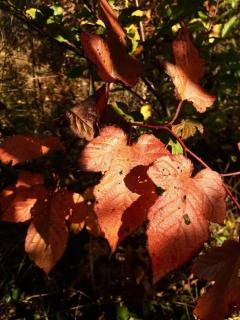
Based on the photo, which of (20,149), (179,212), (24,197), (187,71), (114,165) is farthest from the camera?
(24,197)

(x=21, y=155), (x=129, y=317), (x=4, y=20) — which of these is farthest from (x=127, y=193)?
(x=4, y=20)

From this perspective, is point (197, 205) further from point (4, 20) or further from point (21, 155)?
point (4, 20)

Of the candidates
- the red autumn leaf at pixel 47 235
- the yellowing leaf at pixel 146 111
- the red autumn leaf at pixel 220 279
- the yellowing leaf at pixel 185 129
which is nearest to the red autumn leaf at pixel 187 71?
the yellowing leaf at pixel 185 129

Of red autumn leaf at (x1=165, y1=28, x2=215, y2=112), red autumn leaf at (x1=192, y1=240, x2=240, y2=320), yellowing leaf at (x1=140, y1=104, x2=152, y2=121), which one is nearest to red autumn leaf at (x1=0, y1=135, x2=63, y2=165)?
red autumn leaf at (x1=165, y1=28, x2=215, y2=112)

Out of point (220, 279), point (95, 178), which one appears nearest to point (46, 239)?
point (220, 279)

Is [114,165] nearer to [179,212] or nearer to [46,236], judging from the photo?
[179,212]

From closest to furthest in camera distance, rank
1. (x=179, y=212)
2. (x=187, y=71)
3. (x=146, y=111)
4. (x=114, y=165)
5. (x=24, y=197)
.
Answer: (x=179, y=212) → (x=114, y=165) → (x=187, y=71) → (x=24, y=197) → (x=146, y=111)
